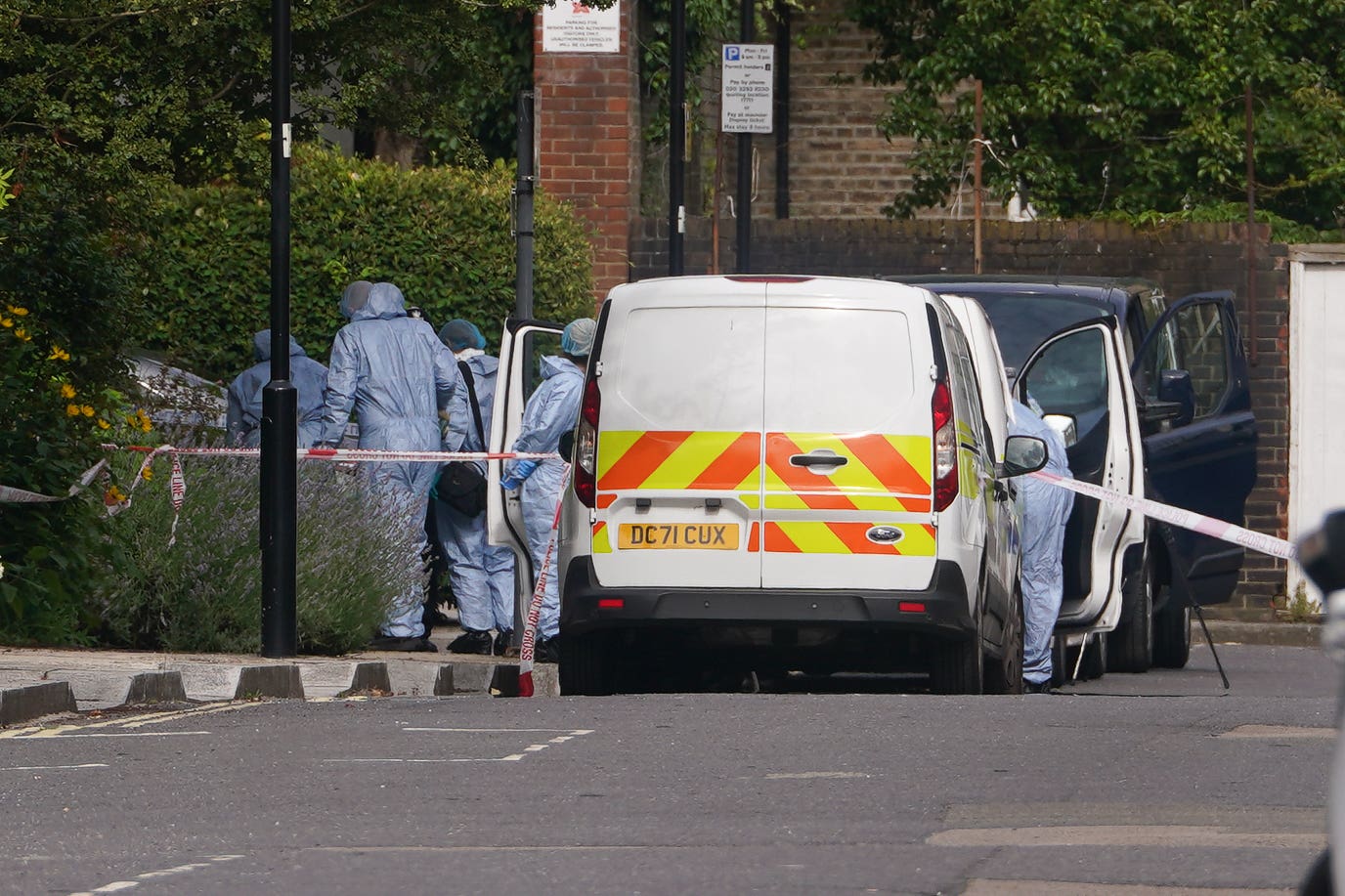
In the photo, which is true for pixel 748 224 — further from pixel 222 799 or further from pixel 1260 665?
pixel 222 799

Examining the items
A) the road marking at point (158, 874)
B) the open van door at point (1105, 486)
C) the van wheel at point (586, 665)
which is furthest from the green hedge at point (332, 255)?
the road marking at point (158, 874)

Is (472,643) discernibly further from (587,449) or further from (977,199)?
(977,199)

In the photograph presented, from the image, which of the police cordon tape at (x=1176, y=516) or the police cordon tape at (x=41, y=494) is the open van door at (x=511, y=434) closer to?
the police cordon tape at (x=41, y=494)

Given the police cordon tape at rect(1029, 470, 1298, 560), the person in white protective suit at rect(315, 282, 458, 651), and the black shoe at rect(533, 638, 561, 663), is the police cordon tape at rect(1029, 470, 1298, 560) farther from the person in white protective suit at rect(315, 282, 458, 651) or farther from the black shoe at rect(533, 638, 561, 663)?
the person in white protective suit at rect(315, 282, 458, 651)

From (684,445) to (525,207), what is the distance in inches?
227

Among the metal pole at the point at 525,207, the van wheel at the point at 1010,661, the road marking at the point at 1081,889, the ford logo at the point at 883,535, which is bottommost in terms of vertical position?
the van wheel at the point at 1010,661

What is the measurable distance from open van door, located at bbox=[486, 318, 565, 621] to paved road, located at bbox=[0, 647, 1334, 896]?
2420mm

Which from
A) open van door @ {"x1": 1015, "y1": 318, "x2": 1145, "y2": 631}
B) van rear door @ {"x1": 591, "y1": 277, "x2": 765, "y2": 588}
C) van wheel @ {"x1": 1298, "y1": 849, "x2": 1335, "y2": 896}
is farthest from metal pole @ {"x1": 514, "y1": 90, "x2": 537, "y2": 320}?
van wheel @ {"x1": 1298, "y1": 849, "x2": 1335, "y2": 896}

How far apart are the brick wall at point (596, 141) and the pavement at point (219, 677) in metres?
7.33

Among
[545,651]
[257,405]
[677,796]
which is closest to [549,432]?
[545,651]

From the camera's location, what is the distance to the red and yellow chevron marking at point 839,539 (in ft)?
33.6

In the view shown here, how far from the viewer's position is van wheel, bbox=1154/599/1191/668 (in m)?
15.3

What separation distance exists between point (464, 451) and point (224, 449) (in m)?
1.62

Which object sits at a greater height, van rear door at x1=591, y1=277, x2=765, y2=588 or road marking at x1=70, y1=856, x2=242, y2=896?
van rear door at x1=591, y1=277, x2=765, y2=588
